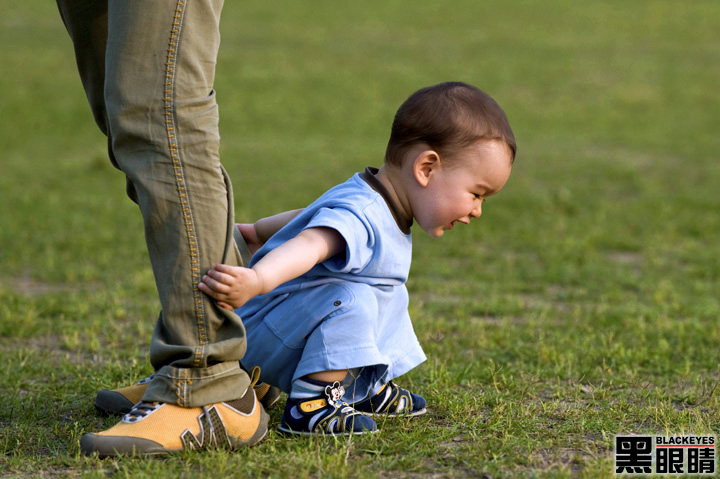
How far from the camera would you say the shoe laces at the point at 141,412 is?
9.61 feet

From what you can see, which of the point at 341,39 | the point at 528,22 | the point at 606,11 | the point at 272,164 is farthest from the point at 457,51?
the point at 272,164

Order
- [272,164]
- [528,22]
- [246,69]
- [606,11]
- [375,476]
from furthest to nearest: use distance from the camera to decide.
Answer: [606,11] → [528,22] → [246,69] → [272,164] → [375,476]

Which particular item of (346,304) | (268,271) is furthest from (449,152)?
(268,271)

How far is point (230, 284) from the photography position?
2.84m

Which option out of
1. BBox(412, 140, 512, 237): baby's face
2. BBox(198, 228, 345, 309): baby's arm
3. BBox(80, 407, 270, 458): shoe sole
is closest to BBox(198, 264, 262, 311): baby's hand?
BBox(198, 228, 345, 309): baby's arm

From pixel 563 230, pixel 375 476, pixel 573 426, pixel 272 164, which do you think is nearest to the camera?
pixel 375 476

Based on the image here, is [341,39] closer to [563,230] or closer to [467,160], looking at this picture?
[563,230]

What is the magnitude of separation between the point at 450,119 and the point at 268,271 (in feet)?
2.93

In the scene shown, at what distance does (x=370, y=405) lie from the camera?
11.3ft

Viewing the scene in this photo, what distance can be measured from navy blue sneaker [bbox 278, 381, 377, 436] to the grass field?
66 mm

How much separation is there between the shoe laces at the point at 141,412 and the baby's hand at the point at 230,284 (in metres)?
0.42

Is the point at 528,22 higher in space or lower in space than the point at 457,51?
higher

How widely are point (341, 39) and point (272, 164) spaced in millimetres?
13157

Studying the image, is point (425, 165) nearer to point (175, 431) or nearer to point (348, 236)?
point (348, 236)
